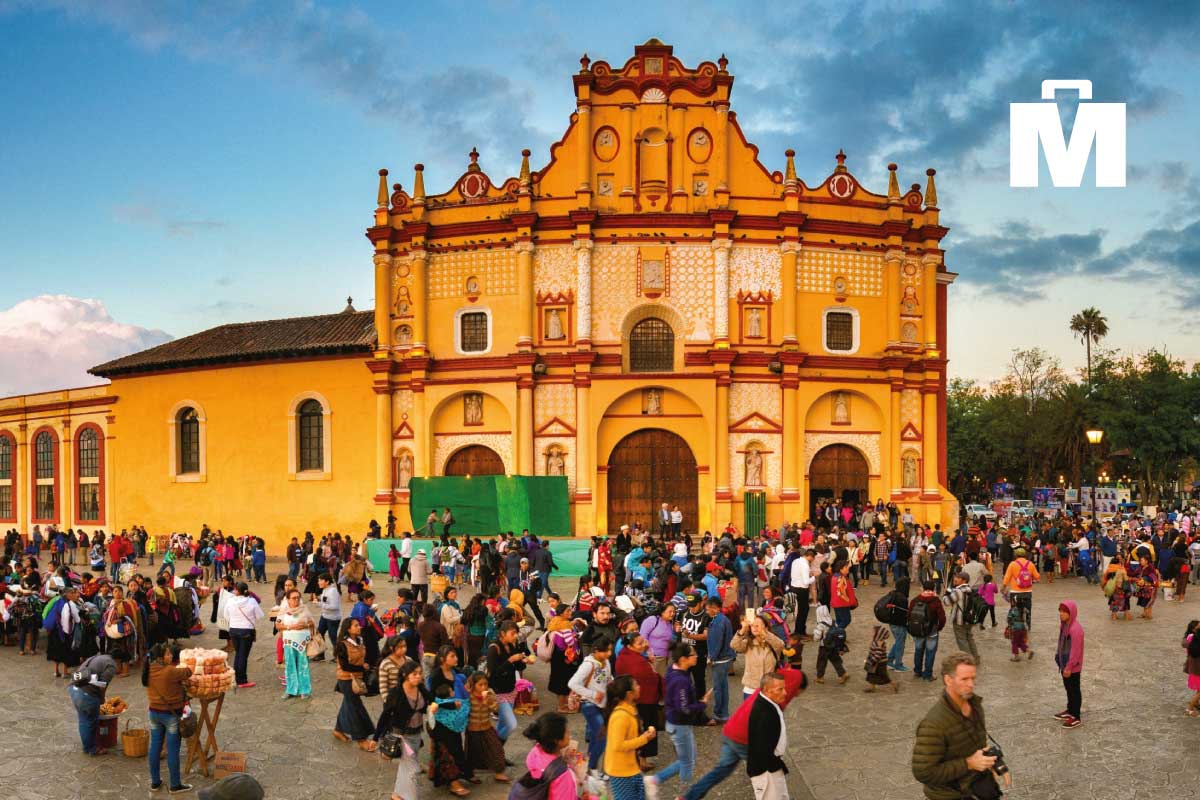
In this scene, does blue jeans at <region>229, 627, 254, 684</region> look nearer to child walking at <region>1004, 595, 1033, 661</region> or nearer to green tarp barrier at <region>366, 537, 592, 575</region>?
child walking at <region>1004, 595, 1033, 661</region>

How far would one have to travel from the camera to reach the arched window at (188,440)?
132 feet

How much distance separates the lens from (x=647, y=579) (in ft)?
62.3

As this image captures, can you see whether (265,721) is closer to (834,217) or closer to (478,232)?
(478,232)

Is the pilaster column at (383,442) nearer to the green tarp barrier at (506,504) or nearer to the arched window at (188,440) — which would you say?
the green tarp barrier at (506,504)

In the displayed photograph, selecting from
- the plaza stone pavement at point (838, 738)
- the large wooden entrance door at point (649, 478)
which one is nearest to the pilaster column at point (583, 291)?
the large wooden entrance door at point (649, 478)

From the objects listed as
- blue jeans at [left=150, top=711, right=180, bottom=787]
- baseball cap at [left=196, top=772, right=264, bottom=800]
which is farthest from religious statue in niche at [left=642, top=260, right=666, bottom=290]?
baseball cap at [left=196, top=772, right=264, bottom=800]

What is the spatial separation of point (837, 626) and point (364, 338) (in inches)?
1013

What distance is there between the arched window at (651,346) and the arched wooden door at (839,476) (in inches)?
252

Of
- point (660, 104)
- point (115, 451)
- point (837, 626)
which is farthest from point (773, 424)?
point (115, 451)

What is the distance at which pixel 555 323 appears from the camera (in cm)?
3444

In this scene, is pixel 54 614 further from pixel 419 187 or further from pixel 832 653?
pixel 419 187

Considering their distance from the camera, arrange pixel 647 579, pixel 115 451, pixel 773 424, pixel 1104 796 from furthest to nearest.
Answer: pixel 115 451
pixel 773 424
pixel 647 579
pixel 1104 796

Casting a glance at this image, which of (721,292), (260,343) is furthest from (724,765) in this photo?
(260,343)

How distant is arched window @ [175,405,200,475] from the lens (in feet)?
132
